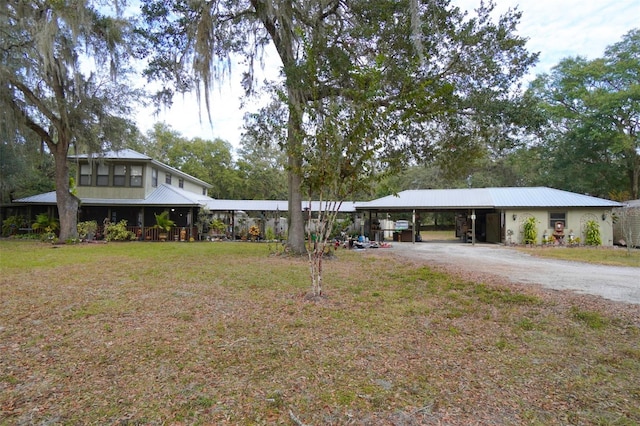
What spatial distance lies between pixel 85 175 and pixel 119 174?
5.98ft

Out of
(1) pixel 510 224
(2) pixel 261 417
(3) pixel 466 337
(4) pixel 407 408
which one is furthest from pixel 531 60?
(1) pixel 510 224

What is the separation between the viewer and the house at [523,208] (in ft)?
60.2

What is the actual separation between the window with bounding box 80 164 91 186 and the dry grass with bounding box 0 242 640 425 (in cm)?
1467

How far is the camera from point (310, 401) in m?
2.75

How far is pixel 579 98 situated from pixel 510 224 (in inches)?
517

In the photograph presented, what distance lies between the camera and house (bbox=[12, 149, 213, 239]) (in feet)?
61.8

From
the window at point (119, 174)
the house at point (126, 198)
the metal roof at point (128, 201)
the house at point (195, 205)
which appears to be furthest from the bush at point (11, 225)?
the window at point (119, 174)

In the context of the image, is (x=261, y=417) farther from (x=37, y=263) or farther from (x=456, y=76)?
(x=37, y=263)

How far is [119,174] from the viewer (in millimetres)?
19359

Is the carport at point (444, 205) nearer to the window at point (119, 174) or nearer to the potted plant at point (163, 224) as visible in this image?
the potted plant at point (163, 224)

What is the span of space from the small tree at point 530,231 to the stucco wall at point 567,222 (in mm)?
358

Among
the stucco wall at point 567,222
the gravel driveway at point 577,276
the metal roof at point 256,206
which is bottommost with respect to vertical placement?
the gravel driveway at point 577,276

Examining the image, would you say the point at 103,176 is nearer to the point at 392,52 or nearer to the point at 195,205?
the point at 195,205

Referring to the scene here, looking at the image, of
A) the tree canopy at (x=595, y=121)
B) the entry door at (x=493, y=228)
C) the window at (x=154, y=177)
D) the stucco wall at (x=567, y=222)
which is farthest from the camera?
the tree canopy at (x=595, y=121)
